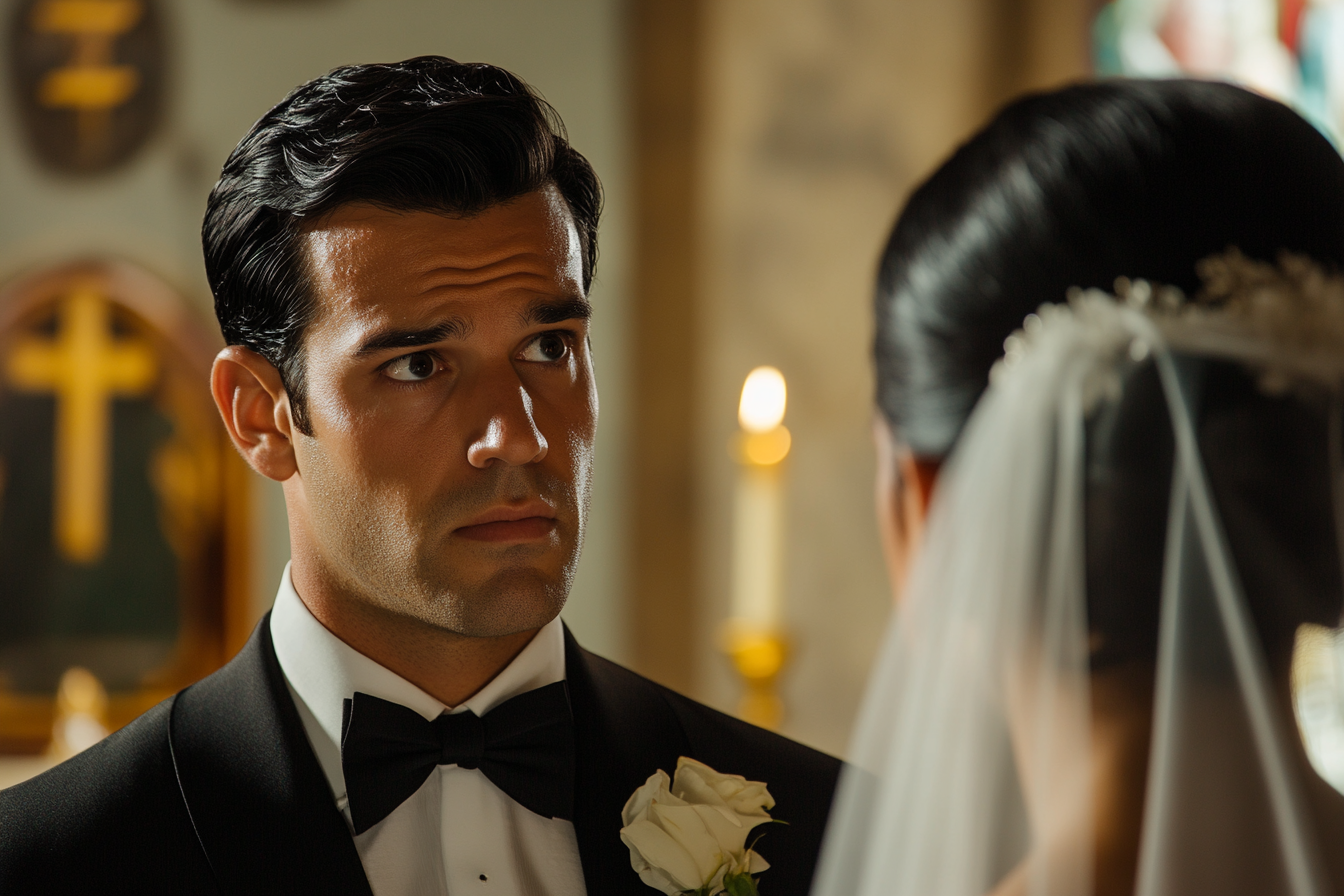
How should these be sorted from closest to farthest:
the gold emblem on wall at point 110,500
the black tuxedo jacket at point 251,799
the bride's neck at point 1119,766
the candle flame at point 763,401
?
the bride's neck at point 1119,766
the black tuxedo jacket at point 251,799
the candle flame at point 763,401
the gold emblem on wall at point 110,500

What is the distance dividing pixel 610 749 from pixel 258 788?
0.39 metres

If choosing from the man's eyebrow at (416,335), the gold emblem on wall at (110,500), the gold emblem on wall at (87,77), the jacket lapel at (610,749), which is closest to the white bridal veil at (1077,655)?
the jacket lapel at (610,749)

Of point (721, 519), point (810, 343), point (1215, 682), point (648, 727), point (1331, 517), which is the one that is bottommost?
point (648, 727)

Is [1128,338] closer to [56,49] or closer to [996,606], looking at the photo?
[996,606]

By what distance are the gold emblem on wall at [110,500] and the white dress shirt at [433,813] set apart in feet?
9.54

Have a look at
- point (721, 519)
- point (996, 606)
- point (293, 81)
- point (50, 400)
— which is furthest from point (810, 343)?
point (996, 606)

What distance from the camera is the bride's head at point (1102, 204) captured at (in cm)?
115

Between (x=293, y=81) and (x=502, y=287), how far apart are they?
3199mm

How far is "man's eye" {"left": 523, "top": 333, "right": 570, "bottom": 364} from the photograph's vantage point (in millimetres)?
1392

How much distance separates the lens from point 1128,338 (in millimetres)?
1150

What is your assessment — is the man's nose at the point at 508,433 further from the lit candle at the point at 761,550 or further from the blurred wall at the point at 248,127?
the blurred wall at the point at 248,127

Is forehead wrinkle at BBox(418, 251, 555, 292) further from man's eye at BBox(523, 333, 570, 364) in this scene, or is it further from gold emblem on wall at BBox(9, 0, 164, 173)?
gold emblem on wall at BBox(9, 0, 164, 173)

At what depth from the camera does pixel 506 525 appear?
1334 millimetres

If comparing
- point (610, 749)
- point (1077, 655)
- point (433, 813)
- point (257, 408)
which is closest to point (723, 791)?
point (610, 749)
